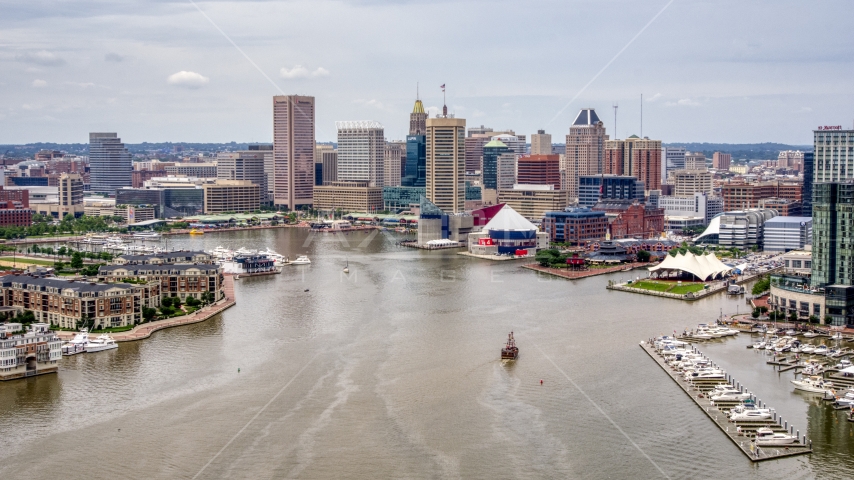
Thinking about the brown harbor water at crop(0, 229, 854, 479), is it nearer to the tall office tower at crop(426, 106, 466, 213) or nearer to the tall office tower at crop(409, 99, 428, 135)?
the tall office tower at crop(426, 106, 466, 213)

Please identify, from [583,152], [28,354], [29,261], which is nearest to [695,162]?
[583,152]

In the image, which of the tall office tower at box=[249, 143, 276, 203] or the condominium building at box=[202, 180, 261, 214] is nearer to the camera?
the condominium building at box=[202, 180, 261, 214]

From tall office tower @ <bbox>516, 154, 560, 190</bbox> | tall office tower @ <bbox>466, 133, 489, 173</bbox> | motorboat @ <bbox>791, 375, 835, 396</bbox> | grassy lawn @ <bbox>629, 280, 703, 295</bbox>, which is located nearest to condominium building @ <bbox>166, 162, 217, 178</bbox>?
tall office tower @ <bbox>466, 133, 489, 173</bbox>

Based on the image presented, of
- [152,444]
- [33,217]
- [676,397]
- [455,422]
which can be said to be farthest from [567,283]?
[33,217]

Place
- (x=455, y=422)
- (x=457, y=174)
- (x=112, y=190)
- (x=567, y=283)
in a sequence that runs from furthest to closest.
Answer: (x=112, y=190)
(x=457, y=174)
(x=567, y=283)
(x=455, y=422)

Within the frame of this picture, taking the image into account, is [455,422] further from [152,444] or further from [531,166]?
[531,166]

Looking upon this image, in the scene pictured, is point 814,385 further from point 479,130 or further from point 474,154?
point 479,130
